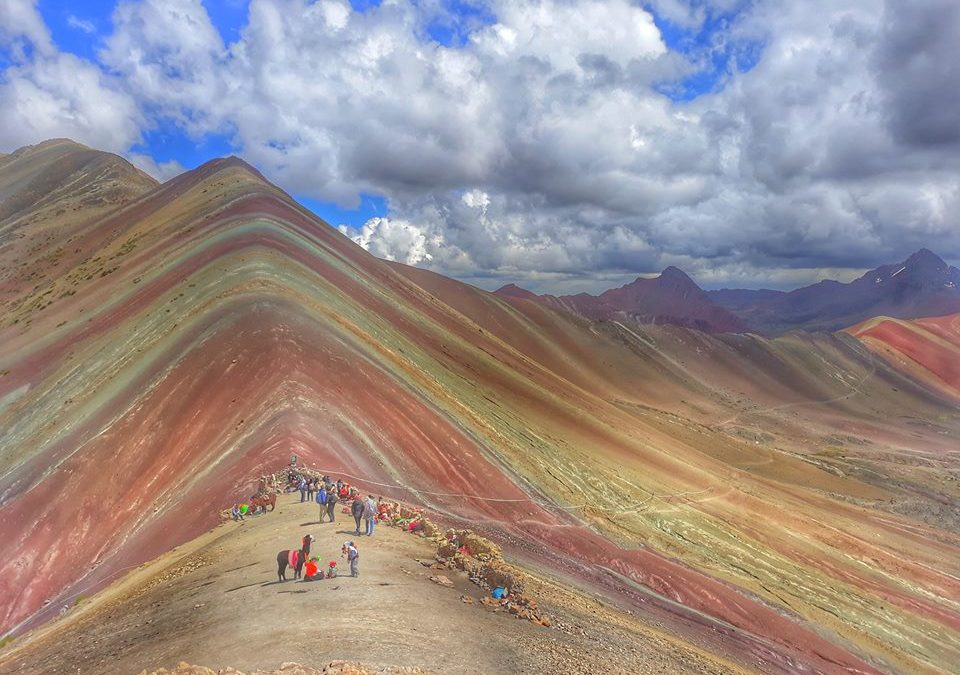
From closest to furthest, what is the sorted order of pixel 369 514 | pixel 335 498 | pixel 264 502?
pixel 369 514 → pixel 335 498 → pixel 264 502

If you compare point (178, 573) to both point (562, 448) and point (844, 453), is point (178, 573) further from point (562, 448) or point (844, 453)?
point (844, 453)

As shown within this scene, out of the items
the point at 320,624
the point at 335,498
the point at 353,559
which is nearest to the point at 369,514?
the point at 335,498

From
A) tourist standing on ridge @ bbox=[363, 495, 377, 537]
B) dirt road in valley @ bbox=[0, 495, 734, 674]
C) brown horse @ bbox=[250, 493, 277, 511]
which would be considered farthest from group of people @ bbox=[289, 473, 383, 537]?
brown horse @ bbox=[250, 493, 277, 511]

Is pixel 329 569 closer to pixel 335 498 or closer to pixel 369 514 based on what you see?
pixel 369 514

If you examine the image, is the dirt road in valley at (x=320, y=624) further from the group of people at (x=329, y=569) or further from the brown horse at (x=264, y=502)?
the brown horse at (x=264, y=502)

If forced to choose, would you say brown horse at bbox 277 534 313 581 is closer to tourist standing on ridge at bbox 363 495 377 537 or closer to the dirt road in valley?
the dirt road in valley

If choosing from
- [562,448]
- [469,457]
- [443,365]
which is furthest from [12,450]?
[562,448]
